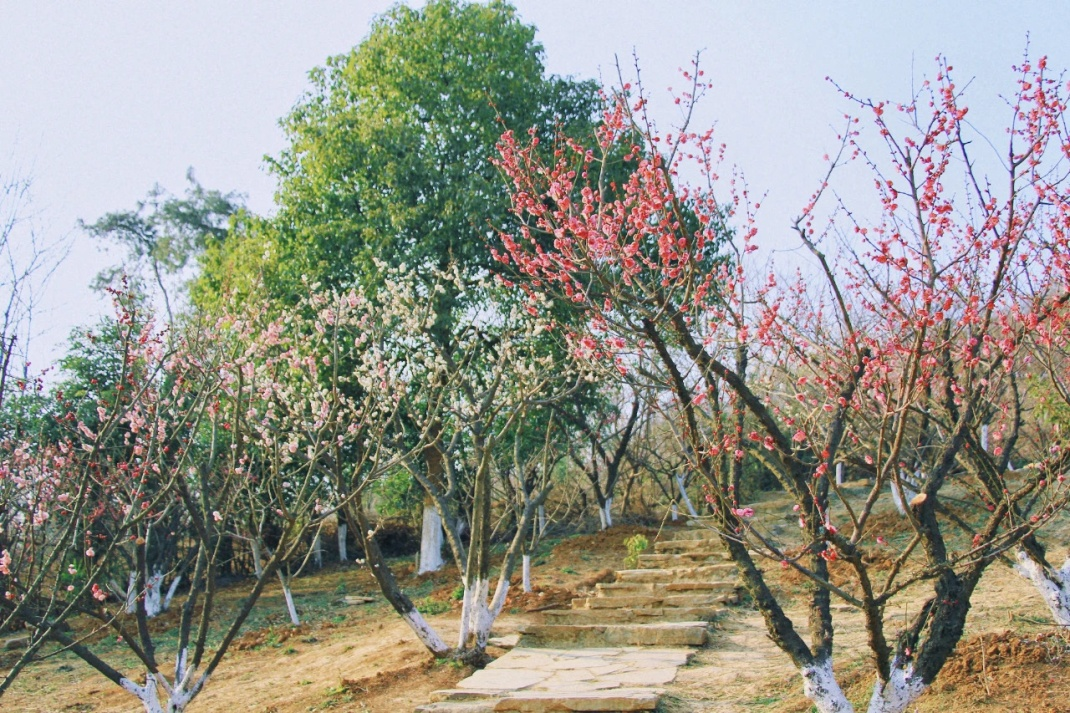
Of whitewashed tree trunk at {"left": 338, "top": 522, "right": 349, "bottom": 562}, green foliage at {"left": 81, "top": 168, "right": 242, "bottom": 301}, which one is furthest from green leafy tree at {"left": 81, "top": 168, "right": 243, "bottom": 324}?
whitewashed tree trunk at {"left": 338, "top": 522, "right": 349, "bottom": 562}

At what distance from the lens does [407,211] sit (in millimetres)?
12055

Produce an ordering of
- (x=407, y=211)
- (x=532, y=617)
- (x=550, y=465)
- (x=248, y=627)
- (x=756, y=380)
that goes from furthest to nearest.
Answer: (x=407, y=211) < (x=248, y=627) < (x=550, y=465) < (x=532, y=617) < (x=756, y=380)

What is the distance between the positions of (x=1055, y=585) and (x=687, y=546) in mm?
5768

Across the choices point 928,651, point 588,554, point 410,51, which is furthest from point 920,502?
point 410,51

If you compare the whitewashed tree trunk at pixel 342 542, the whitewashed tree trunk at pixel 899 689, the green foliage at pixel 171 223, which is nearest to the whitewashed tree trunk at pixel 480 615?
the whitewashed tree trunk at pixel 899 689

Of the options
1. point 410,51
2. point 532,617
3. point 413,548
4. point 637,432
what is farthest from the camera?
point 413,548

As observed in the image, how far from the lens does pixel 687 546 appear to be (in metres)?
11.1

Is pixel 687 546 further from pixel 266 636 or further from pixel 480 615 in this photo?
pixel 266 636

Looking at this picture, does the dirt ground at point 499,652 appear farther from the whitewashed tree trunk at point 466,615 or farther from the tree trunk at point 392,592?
the whitewashed tree trunk at point 466,615

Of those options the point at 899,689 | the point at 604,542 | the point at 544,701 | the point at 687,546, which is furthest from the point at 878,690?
Answer: the point at 604,542

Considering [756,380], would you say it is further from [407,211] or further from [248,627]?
[248,627]

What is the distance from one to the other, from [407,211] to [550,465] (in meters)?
4.39

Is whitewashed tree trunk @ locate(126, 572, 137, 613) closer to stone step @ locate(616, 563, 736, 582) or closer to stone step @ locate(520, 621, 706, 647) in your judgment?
stone step @ locate(520, 621, 706, 647)

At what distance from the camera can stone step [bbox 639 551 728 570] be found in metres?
10.4
